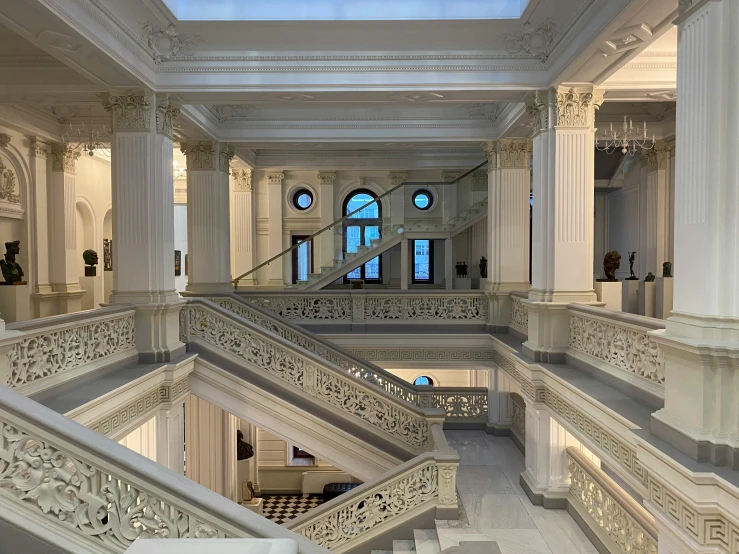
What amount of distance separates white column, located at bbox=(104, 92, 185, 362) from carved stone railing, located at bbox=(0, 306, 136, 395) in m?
0.26

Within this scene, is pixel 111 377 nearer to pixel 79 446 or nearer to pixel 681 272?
pixel 79 446

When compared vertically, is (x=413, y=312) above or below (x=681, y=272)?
below

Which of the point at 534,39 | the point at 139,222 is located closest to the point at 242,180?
the point at 139,222

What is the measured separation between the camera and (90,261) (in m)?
13.6

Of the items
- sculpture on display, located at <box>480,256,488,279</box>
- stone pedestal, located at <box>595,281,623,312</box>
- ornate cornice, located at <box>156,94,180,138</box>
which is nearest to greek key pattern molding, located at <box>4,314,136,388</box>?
ornate cornice, located at <box>156,94,180,138</box>

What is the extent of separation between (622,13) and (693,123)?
76.9 inches

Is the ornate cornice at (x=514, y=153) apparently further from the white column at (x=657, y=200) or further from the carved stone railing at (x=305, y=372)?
the carved stone railing at (x=305, y=372)

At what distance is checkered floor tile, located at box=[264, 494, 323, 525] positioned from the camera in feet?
46.0

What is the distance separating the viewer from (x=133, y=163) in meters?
7.66

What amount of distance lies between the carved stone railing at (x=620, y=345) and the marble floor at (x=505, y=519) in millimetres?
2196

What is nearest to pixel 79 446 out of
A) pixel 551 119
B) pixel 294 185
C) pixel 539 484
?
pixel 539 484

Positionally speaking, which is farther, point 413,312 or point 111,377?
point 413,312

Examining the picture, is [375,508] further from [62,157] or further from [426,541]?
[62,157]

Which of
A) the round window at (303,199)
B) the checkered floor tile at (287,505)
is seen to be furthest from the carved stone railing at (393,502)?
the round window at (303,199)
